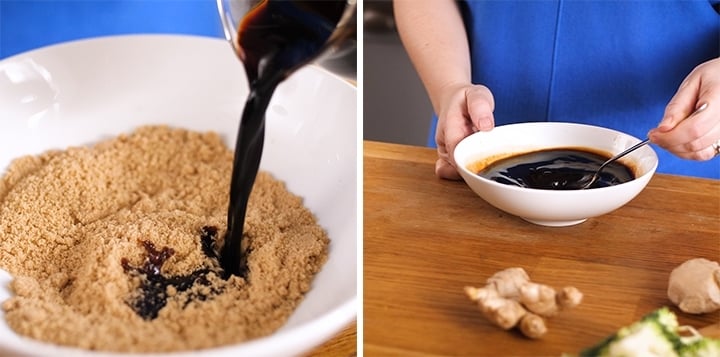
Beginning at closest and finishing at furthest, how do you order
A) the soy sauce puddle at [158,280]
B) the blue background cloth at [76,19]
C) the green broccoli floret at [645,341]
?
the green broccoli floret at [645,341] → the soy sauce puddle at [158,280] → the blue background cloth at [76,19]

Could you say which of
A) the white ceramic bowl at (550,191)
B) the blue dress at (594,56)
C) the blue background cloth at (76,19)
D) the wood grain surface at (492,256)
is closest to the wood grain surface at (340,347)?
the wood grain surface at (492,256)

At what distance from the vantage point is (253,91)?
0.68 metres

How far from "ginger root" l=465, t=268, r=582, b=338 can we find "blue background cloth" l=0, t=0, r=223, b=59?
763 mm

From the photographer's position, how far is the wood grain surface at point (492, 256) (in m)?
0.64

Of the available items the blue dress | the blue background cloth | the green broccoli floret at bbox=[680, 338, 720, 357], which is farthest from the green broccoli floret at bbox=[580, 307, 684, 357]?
the blue background cloth

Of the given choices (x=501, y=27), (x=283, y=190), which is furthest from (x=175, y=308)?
(x=501, y=27)

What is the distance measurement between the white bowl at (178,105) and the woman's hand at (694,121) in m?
0.33

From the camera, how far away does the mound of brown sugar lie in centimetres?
60

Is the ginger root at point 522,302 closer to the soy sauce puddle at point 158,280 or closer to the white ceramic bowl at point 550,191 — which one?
the white ceramic bowl at point 550,191

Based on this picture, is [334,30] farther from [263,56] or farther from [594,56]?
[594,56]

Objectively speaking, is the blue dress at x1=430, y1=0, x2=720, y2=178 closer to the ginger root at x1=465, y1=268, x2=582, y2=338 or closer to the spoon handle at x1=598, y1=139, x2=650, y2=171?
the spoon handle at x1=598, y1=139, x2=650, y2=171

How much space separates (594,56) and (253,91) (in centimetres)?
60

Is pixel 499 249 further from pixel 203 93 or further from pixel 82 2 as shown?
pixel 82 2

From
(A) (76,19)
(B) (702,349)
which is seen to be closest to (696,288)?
(B) (702,349)
